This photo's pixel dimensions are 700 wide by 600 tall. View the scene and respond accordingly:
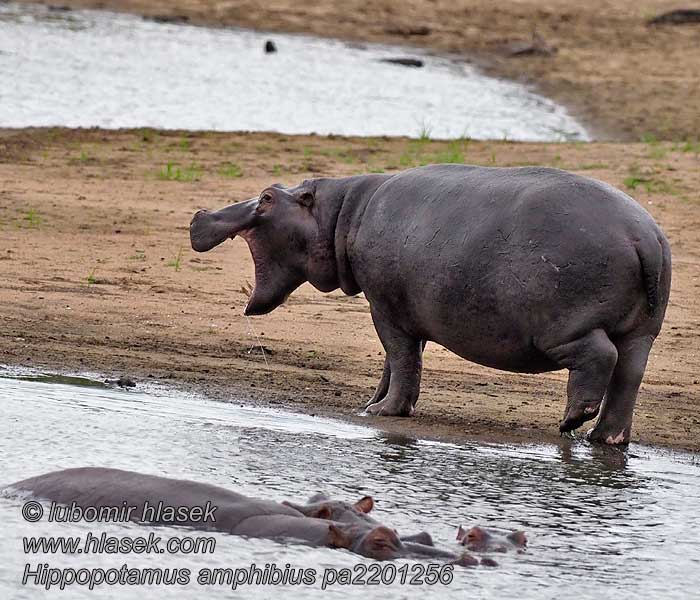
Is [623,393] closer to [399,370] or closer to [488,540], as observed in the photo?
[399,370]

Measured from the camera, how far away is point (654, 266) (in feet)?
22.2

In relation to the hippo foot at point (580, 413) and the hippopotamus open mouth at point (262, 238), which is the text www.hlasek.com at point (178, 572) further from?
the hippopotamus open mouth at point (262, 238)

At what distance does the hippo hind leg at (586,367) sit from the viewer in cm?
675

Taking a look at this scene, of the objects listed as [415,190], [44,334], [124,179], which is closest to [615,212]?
[415,190]

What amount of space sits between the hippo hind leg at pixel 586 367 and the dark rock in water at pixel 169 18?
24923 millimetres

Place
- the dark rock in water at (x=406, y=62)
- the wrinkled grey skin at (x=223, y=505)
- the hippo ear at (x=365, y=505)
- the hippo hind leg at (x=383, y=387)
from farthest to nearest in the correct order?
the dark rock in water at (x=406, y=62), the hippo hind leg at (x=383, y=387), the hippo ear at (x=365, y=505), the wrinkled grey skin at (x=223, y=505)

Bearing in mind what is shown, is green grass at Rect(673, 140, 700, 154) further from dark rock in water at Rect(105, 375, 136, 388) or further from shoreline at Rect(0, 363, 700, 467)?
dark rock in water at Rect(105, 375, 136, 388)

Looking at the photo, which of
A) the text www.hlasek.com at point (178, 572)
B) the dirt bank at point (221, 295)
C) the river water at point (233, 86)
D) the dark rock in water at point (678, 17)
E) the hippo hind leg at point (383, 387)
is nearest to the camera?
the text www.hlasek.com at point (178, 572)

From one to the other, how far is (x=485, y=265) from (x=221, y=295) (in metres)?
3.45

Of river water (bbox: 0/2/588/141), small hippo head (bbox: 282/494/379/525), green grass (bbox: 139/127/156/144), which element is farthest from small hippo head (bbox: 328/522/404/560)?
river water (bbox: 0/2/588/141)

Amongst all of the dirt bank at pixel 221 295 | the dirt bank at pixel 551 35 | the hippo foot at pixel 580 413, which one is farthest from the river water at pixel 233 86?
the hippo foot at pixel 580 413

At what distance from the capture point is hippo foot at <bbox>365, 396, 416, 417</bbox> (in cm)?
767

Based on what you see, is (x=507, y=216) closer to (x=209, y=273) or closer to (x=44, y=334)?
(x=44, y=334)

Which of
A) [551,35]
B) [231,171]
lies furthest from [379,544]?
[551,35]
